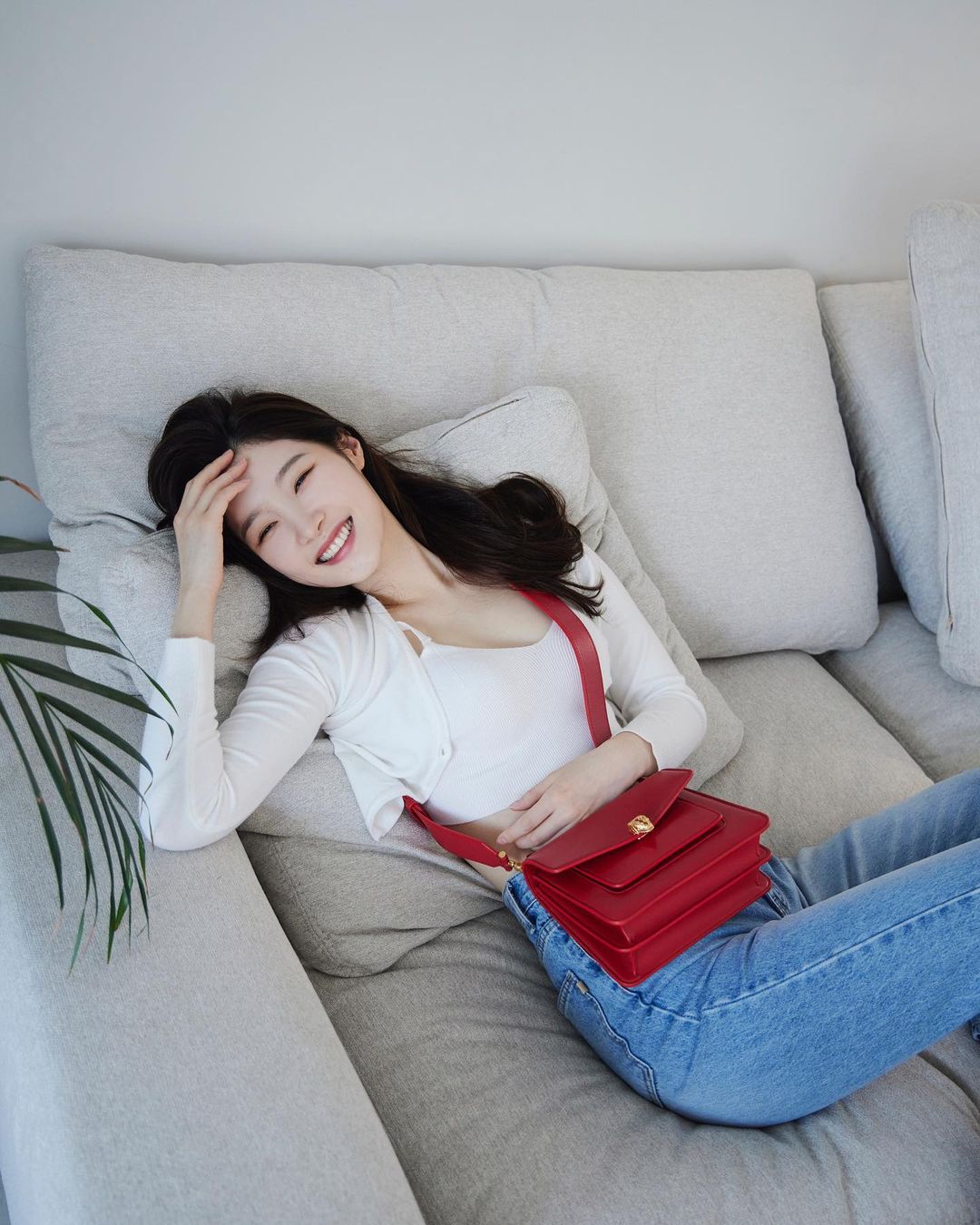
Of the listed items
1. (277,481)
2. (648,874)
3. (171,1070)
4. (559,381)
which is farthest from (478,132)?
(171,1070)

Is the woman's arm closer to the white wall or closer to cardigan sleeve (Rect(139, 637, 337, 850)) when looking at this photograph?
cardigan sleeve (Rect(139, 637, 337, 850))

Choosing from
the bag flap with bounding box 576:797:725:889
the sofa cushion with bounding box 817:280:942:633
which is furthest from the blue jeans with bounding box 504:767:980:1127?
the sofa cushion with bounding box 817:280:942:633

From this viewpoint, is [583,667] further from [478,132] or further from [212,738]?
[478,132]

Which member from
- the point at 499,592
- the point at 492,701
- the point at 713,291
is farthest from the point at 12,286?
the point at 713,291

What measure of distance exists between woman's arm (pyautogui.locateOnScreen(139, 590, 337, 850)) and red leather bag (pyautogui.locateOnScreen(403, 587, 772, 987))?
0.33 m

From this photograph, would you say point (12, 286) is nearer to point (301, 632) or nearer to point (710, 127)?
point (301, 632)

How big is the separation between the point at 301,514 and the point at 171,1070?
681 mm

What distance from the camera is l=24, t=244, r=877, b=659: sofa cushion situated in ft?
4.53

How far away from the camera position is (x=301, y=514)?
50.6 inches

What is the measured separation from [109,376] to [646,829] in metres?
0.95

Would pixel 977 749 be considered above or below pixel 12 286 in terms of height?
below

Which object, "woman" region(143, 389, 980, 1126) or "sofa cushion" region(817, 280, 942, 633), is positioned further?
"sofa cushion" region(817, 280, 942, 633)

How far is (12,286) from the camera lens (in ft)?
5.00

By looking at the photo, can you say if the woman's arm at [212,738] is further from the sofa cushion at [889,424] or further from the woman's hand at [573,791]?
the sofa cushion at [889,424]
